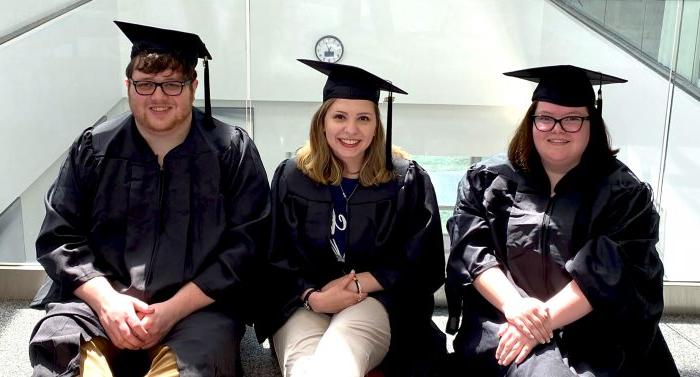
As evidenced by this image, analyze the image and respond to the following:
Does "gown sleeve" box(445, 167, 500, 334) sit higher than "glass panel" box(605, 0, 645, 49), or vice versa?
"glass panel" box(605, 0, 645, 49)

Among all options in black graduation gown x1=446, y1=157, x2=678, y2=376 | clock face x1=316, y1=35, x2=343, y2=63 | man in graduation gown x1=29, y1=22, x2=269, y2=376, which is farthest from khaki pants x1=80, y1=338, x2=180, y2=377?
clock face x1=316, y1=35, x2=343, y2=63

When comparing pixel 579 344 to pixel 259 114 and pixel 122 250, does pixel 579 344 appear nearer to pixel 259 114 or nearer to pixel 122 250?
pixel 122 250

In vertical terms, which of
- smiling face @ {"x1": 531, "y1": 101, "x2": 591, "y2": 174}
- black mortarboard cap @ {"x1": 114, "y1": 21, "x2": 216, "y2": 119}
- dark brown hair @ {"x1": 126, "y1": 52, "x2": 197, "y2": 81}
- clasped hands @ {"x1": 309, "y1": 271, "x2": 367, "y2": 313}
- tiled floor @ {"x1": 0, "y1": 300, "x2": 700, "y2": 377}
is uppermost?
black mortarboard cap @ {"x1": 114, "y1": 21, "x2": 216, "y2": 119}

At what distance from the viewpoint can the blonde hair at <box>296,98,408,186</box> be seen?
7.96ft

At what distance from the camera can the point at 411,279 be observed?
2.47m

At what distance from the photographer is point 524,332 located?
216 cm

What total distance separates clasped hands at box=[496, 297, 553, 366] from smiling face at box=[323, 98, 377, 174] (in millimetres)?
737

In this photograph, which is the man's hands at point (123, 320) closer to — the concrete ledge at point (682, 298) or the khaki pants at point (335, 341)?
the khaki pants at point (335, 341)

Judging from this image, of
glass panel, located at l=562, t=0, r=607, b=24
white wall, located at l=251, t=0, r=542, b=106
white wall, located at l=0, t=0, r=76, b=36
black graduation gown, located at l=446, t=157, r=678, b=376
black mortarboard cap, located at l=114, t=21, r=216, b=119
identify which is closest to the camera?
black graduation gown, located at l=446, t=157, r=678, b=376

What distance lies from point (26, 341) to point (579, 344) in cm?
204

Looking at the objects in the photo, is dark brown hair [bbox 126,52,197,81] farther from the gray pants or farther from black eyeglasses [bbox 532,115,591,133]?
black eyeglasses [bbox 532,115,591,133]

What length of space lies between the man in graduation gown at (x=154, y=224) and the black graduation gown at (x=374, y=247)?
0.12m

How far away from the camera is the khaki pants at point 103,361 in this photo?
2064 millimetres

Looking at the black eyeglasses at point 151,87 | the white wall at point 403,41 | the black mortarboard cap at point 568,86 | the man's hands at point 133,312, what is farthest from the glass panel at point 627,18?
the man's hands at point 133,312
